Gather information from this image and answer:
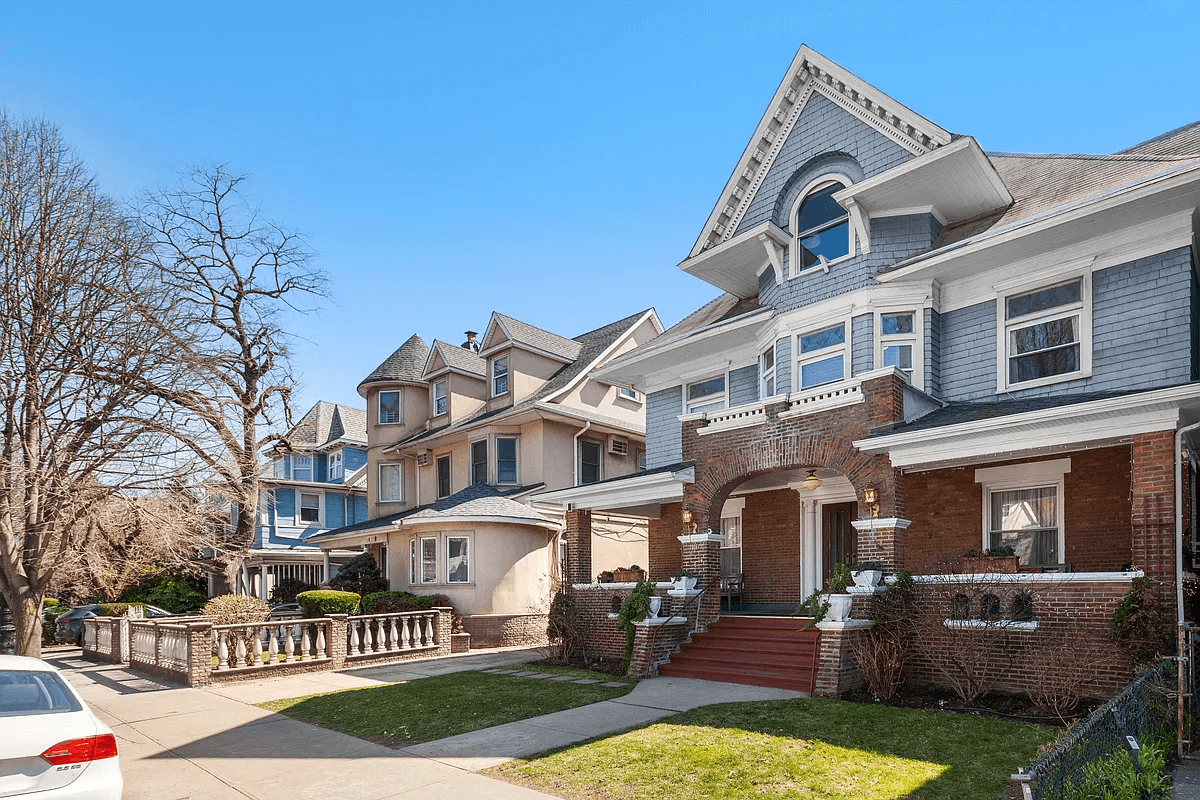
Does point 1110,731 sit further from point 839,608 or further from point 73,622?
point 73,622

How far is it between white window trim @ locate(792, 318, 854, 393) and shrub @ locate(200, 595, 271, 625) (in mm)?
13986

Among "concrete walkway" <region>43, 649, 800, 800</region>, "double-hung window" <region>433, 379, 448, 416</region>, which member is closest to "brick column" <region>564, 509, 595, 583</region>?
"concrete walkway" <region>43, 649, 800, 800</region>

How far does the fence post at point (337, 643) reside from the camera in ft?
55.4

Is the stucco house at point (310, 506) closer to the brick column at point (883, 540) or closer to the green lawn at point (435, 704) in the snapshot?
the green lawn at point (435, 704)

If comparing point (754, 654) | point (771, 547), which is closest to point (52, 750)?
point (754, 654)

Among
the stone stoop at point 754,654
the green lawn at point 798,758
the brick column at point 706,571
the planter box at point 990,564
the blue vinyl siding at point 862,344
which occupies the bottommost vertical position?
the stone stoop at point 754,654

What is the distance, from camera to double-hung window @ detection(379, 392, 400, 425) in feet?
102

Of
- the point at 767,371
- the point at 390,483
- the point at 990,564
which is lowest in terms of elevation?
the point at 390,483

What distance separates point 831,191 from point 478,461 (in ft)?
50.8

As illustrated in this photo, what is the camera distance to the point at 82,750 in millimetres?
5793

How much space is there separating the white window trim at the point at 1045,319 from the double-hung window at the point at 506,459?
16.3m

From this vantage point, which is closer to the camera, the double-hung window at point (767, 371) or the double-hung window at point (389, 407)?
the double-hung window at point (767, 371)

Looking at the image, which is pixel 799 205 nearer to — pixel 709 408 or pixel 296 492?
pixel 709 408

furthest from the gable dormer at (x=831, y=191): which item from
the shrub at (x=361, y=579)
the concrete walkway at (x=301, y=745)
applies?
the shrub at (x=361, y=579)
